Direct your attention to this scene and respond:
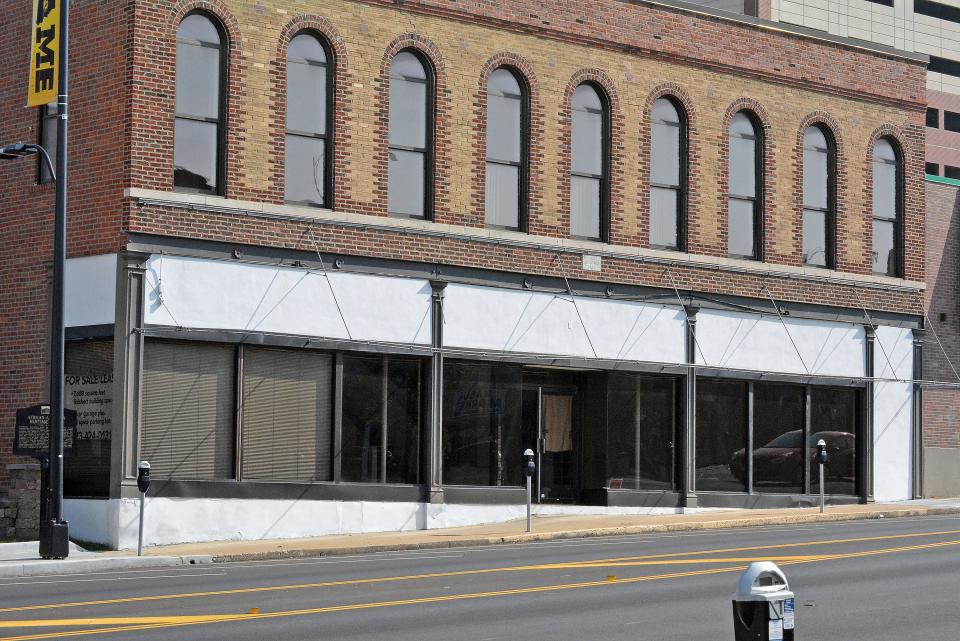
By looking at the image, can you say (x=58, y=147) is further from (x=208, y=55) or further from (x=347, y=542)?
(x=347, y=542)

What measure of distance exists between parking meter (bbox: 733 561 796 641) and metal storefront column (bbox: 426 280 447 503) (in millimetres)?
20034

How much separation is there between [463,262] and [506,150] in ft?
7.98

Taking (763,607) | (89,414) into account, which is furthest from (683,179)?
(763,607)

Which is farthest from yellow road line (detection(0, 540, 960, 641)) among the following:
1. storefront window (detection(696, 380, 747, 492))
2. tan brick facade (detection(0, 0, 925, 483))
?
storefront window (detection(696, 380, 747, 492))

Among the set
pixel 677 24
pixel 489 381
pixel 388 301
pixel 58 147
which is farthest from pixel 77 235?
pixel 677 24

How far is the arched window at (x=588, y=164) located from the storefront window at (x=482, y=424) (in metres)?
3.25

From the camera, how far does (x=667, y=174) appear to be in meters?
31.7

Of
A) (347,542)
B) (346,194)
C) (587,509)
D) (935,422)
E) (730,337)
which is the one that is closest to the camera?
(347,542)

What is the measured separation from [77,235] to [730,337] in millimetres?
13040

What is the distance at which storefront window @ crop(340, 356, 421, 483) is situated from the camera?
27.0 meters

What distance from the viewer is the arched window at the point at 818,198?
33906mm

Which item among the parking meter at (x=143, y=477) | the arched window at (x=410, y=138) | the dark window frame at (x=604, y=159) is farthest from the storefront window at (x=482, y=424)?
the parking meter at (x=143, y=477)

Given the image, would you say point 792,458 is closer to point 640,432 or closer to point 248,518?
point 640,432

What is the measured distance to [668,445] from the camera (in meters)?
31.2
